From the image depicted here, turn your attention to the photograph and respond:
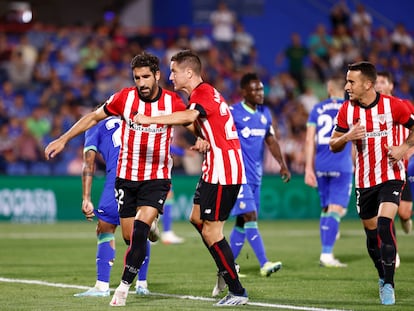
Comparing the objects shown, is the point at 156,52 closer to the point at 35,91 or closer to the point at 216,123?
the point at 35,91

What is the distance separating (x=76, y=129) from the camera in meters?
8.92

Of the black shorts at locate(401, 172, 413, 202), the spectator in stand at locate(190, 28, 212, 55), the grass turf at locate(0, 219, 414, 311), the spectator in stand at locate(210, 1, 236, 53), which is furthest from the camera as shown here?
the spectator in stand at locate(210, 1, 236, 53)

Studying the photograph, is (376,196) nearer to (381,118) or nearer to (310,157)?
(381,118)

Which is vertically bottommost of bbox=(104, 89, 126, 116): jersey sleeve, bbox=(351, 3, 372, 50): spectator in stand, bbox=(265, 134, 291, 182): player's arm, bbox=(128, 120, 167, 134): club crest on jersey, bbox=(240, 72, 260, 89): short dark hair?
bbox=(265, 134, 291, 182): player's arm

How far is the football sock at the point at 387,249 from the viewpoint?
914cm

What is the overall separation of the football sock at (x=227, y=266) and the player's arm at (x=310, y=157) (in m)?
4.11

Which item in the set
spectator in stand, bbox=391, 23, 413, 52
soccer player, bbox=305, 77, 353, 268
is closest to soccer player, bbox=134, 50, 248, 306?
soccer player, bbox=305, 77, 353, 268

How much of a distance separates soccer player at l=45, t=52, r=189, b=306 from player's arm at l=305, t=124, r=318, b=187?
154 inches

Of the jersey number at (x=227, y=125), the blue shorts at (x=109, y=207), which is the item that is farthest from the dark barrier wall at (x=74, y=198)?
the jersey number at (x=227, y=125)

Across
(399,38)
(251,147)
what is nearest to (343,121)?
(251,147)

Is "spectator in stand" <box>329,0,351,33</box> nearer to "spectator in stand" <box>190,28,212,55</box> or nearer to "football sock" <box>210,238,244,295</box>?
"spectator in stand" <box>190,28,212,55</box>

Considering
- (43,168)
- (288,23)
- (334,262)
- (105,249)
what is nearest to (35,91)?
(43,168)

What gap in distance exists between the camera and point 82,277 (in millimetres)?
11656

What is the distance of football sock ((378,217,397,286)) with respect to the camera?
→ 914 cm
